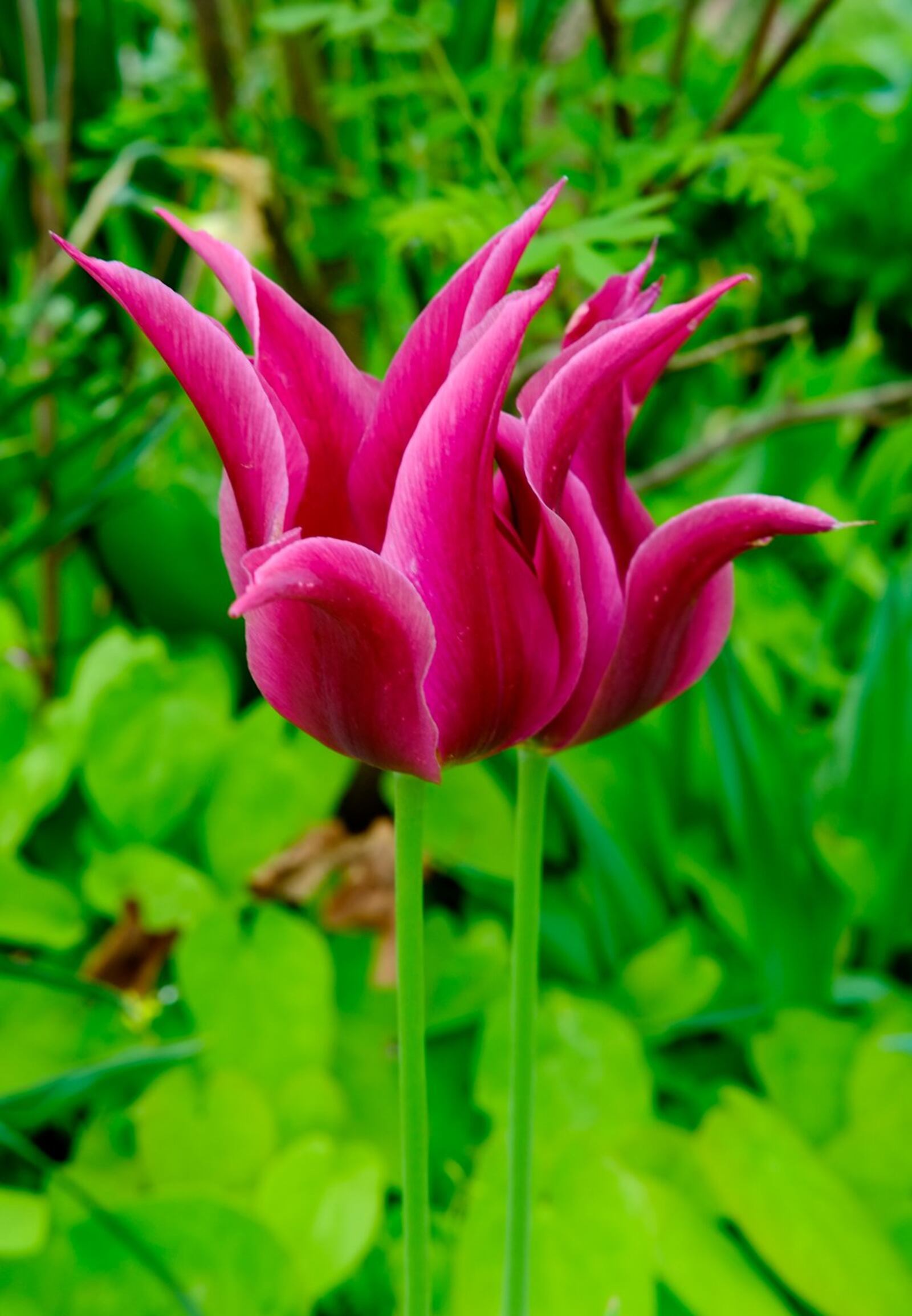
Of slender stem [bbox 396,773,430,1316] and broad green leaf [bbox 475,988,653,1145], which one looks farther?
broad green leaf [bbox 475,988,653,1145]

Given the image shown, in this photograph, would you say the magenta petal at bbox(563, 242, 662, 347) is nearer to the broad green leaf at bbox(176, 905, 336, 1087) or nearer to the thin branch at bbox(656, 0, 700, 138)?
the broad green leaf at bbox(176, 905, 336, 1087)

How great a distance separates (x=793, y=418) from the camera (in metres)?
0.99

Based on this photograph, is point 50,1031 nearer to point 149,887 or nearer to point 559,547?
point 149,887

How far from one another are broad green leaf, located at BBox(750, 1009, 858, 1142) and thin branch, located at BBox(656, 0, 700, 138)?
78cm

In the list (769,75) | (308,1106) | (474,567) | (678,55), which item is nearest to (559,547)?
(474,567)

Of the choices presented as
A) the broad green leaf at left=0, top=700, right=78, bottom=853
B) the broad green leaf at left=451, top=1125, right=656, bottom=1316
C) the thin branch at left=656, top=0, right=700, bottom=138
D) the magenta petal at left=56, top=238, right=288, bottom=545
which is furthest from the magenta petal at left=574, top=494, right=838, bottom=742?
the thin branch at left=656, top=0, right=700, bottom=138

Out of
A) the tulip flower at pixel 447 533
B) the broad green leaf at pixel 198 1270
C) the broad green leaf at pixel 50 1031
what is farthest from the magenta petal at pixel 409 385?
the broad green leaf at pixel 50 1031

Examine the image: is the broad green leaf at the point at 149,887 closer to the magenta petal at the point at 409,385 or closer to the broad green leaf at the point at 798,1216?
the broad green leaf at the point at 798,1216

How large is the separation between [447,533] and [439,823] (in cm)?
62

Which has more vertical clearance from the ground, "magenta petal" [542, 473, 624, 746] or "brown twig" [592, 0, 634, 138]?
"brown twig" [592, 0, 634, 138]

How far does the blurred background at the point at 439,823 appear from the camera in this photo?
651 mm

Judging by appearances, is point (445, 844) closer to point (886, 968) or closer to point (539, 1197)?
point (539, 1197)

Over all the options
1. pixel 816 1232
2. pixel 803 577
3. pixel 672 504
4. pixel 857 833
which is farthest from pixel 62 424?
pixel 816 1232

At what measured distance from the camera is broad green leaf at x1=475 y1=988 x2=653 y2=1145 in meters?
0.72
